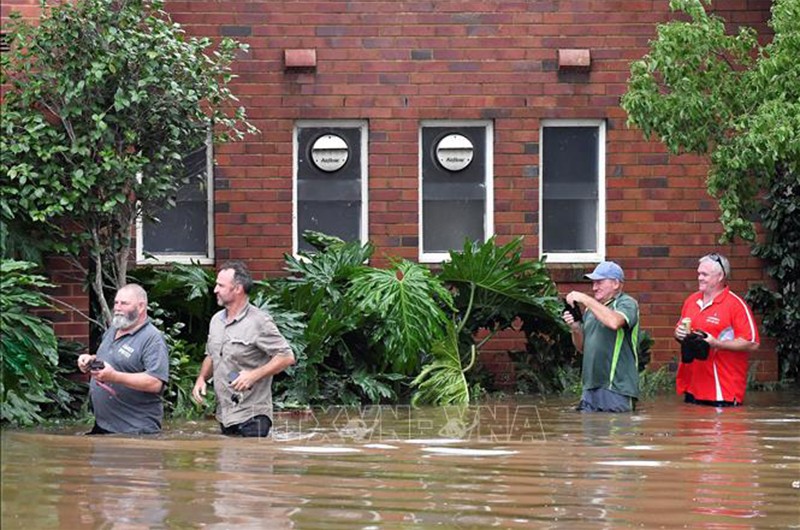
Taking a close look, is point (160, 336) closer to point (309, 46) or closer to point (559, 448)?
point (559, 448)

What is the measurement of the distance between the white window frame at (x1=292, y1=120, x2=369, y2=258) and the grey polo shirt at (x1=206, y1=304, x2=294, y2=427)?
614 cm

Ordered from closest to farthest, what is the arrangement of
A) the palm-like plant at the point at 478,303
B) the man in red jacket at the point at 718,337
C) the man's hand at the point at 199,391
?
the man's hand at the point at 199,391
the man in red jacket at the point at 718,337
the palm-like plant at the point at 478,303

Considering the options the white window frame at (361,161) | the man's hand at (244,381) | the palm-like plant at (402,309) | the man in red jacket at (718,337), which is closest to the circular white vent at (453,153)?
the white window frame at (361,161)

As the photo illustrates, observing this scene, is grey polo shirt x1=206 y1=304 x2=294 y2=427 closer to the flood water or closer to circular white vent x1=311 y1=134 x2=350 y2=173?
the flood water

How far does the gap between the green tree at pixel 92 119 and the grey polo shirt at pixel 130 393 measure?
2666mm

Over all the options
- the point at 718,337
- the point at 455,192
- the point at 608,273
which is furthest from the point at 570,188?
the point at 608,273

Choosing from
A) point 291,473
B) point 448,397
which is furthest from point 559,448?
point 448,397

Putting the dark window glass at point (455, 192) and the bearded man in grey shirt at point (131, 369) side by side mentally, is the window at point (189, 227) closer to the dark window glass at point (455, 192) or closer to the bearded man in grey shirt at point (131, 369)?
the dark window glass at point (455, 192)

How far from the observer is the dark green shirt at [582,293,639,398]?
1400 cm

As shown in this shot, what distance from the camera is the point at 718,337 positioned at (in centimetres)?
1518

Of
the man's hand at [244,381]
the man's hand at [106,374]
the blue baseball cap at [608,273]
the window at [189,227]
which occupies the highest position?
the window at [189,227]

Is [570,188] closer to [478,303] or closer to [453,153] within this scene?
[453,153]

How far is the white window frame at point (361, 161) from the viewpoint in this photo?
59.3 ft

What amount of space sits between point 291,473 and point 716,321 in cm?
593
